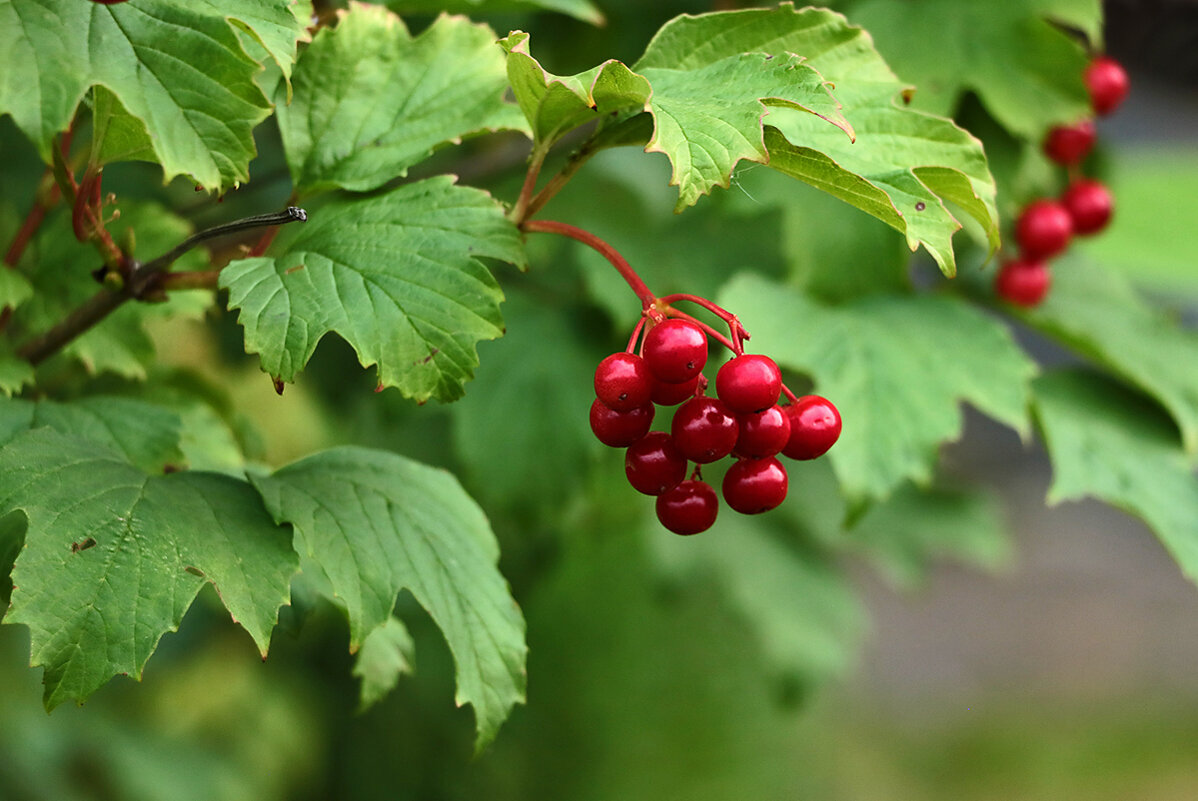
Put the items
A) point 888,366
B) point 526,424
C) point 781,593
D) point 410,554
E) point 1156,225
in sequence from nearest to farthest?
point 410,554 < point 888,366 < point 526,424 < point 781,593 < point 1156,225

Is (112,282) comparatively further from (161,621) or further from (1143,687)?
(1143,687)

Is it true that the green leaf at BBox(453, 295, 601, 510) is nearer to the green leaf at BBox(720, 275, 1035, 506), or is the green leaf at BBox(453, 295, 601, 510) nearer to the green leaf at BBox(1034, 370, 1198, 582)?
the green leaf at BBox(720, 275, 1035, 506)

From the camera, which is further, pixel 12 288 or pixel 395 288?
pixel 12 288

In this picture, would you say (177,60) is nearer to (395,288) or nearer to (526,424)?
(395,288)

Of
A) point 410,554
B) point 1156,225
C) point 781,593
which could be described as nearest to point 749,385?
point 410,554

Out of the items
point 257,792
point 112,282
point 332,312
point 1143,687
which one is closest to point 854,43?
point 332,312

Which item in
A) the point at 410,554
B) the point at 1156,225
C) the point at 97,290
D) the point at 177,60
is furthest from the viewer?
the point at 1156,225

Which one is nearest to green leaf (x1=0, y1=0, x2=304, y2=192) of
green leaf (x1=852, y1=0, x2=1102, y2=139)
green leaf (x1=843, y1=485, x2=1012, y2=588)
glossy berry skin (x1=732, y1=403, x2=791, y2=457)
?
glossy berry skin (x1=732, y1=403, x2=791, y2=457)
